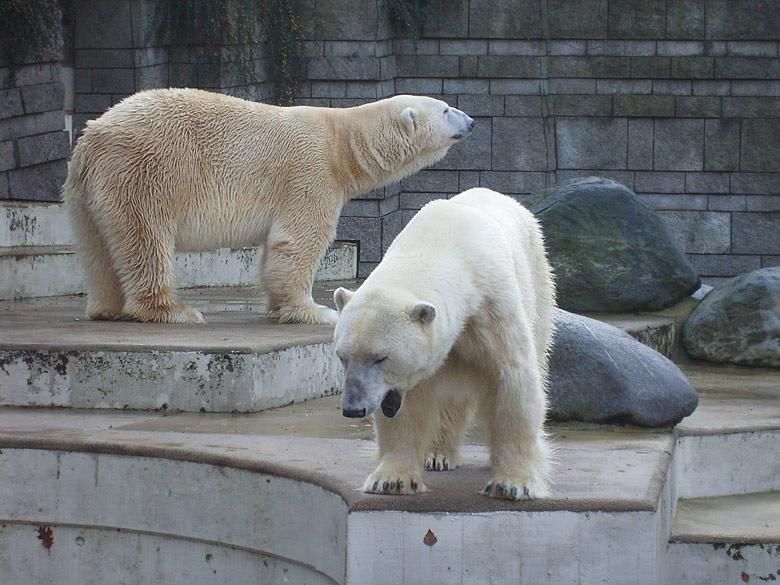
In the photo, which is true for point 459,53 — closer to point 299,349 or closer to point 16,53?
point 16,53

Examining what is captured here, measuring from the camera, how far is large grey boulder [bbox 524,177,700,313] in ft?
21.4

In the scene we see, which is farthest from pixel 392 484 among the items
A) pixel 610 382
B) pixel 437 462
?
pixel 610 382

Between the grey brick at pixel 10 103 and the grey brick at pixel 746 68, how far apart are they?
5.97 metres

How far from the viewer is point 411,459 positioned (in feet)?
9.40

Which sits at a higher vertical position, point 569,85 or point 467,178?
point 569,85

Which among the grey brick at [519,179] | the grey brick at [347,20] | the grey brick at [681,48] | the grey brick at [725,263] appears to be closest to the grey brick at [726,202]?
the grey brick at [725,263]

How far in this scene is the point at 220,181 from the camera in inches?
201

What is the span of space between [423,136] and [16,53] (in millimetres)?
3353

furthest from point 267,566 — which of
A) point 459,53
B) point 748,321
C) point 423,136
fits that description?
point 459,53

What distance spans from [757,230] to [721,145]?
84 cm

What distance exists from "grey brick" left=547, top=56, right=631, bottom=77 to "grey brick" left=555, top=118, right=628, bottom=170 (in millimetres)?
411

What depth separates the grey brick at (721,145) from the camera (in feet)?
31.7

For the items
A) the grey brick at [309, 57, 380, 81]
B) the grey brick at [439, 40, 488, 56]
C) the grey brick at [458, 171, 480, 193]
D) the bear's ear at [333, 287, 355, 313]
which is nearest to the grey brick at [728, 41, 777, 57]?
the grey brick at [439, 40, 488, 56]

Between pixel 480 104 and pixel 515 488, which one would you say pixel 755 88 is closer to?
pixel 480 104
